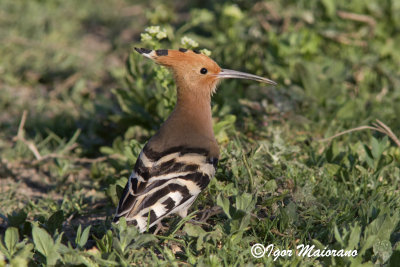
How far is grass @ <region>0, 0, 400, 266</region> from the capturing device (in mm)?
2537

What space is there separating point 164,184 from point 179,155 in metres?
0.21

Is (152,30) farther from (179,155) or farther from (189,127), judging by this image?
(179,155)

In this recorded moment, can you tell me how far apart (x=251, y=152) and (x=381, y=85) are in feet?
6.86

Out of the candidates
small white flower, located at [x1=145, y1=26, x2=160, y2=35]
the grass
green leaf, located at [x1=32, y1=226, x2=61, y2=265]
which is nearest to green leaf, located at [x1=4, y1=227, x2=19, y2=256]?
the grass

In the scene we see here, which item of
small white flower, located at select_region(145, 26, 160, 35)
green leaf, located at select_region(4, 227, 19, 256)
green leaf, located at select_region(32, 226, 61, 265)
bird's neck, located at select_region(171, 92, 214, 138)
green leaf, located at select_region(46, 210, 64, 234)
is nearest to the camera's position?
green leaf, located at select_region(32, 226, 61, 265)

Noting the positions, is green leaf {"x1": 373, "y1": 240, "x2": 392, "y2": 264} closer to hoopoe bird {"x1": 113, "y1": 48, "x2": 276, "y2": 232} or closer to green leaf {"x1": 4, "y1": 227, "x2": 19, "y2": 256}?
hoopoe bird {"x1": 113, "y1": 48, "x2": 276, "y2": 232}

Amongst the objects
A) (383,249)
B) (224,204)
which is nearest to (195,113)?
(224,204)

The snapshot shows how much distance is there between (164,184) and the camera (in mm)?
2695

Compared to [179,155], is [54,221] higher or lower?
lower

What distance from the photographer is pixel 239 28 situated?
5.09 meters

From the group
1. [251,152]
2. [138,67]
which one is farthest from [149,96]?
[251,152]

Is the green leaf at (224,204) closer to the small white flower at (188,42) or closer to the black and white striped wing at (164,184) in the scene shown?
the black and white striped wing at (164,184)

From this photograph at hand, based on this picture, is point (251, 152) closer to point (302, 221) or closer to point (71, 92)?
point (302, 221)

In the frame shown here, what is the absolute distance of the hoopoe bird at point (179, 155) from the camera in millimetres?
2631
